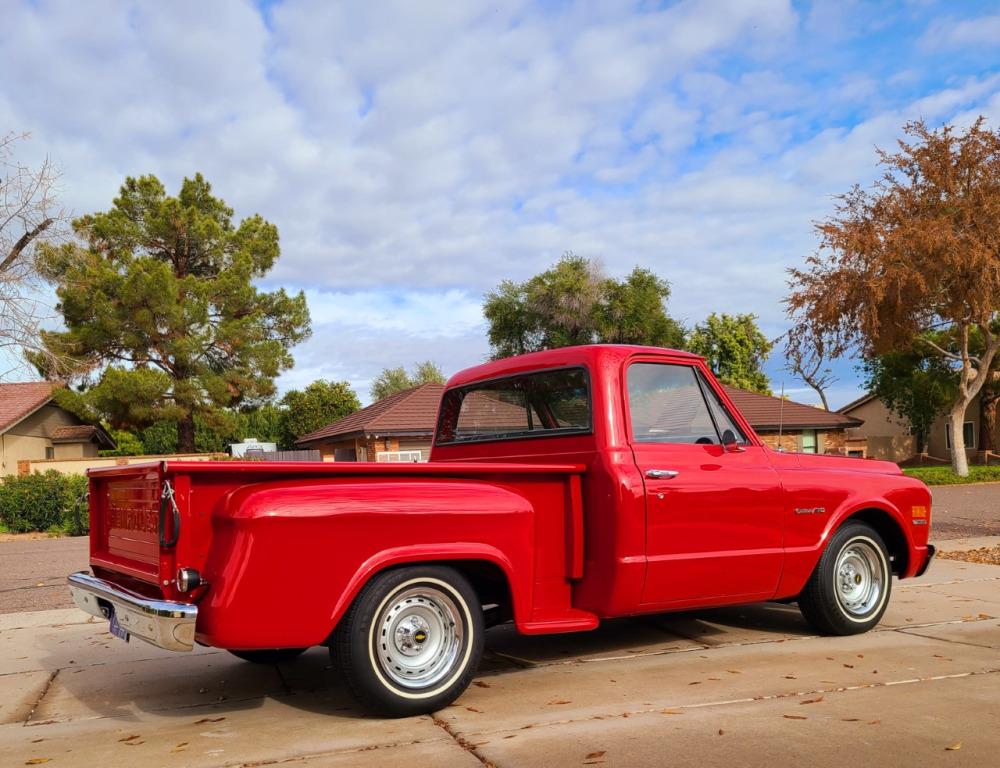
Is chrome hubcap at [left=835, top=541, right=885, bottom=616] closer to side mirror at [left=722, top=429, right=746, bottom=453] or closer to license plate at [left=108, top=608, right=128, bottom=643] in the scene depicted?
side mirror at [left=722, top=429, right=746, bottom=453]

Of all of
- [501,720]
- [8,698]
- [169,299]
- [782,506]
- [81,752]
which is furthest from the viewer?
[169,299]

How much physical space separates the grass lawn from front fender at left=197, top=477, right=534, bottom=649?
27242 mm

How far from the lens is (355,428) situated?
27.5 m

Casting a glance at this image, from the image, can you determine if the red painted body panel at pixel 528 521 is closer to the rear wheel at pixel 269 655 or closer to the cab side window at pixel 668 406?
the cab side window at pixel 668 406

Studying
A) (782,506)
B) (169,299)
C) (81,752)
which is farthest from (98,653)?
(169,299)

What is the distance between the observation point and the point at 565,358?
5.93m

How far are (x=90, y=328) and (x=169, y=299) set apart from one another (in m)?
3.48

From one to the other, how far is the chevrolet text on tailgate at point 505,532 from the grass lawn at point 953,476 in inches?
972

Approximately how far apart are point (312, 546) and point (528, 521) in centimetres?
125

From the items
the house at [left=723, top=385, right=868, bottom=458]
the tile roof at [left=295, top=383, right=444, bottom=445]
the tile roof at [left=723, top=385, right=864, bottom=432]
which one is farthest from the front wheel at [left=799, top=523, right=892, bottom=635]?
the house at [left=723, top=385, right=868, bottom=458]

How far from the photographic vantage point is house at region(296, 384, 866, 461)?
26078 mm

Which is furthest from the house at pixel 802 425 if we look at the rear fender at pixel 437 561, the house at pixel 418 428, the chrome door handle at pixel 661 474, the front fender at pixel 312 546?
the front fender at pixel 312 546

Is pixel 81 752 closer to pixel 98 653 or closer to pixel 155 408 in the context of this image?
pixel 98 653

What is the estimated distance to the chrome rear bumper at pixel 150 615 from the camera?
13.4ft
